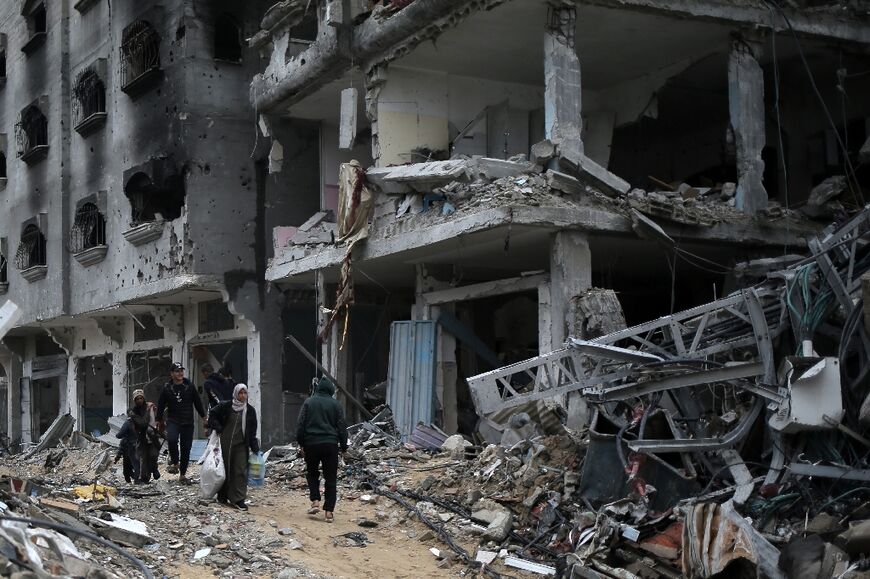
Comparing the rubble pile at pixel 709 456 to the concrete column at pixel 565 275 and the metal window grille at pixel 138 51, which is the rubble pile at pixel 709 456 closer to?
the concrete column at pixel 565 275

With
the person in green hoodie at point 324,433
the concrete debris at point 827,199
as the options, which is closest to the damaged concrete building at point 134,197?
the person in green hoodie at point 324,433

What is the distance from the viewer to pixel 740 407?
10.5 metres

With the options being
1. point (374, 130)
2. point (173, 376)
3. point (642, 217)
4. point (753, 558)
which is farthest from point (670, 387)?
point (374, 130)

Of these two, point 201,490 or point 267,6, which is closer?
point 201,490

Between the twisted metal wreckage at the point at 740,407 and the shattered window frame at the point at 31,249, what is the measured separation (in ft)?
56.7

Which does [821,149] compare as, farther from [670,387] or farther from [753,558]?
[753,558]

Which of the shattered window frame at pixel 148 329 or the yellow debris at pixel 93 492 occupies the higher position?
the shattered window frame at pixel 148 329

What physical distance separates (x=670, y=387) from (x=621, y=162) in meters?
9.63

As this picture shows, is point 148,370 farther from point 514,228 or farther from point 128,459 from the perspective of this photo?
point 514,228

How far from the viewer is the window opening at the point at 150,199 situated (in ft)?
67.0

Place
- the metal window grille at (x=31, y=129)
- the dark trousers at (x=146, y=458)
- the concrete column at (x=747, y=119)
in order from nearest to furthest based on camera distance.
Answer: the dark trousers at (x=146, y=458)
the concrete column at (x=747, y=119)
the metal window grille at (x=31, y=129)

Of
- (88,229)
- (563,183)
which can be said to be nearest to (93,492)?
(563,183)

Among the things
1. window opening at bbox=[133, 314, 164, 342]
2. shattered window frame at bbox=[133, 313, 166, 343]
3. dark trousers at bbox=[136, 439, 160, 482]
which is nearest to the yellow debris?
dark trousers at bbox=[136, 439, 160, 482]

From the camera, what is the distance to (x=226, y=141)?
19.9 meters
